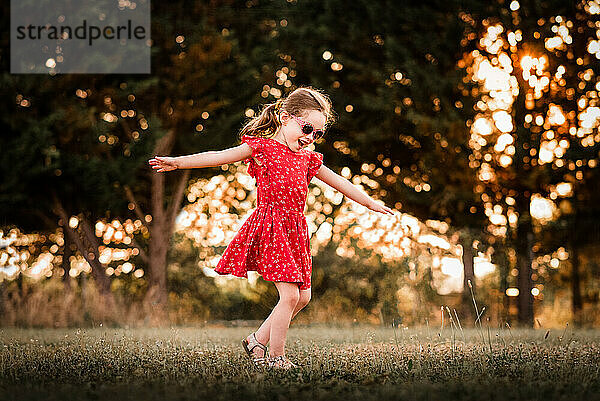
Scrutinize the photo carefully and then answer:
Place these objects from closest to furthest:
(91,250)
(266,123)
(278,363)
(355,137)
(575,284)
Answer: (278,363) < (266,123) < (355,137) < (575,284) < (91,250)

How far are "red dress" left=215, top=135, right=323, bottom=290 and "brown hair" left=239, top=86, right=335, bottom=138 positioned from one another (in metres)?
0.24

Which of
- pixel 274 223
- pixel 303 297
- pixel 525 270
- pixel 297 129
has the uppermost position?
pixel 297 129

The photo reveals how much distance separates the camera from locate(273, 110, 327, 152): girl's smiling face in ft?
15.6

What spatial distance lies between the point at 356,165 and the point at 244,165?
274cm

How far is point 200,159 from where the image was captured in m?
4.55

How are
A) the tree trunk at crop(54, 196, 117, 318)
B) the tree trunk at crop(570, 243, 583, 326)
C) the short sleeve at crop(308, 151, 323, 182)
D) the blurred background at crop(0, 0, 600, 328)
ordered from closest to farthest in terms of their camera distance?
the short sleeve at crop(308, 151, 323, 182) → the blurred background at crop(0, 0, 600, 328) → the tree trunk at crop(570, 243, 583, 326) → the tree trunk at crop(54, 196, 117, 318)

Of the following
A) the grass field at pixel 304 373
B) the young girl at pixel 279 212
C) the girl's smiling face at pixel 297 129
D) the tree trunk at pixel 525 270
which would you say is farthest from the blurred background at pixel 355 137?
the girl's smiling face at pixel 297 129

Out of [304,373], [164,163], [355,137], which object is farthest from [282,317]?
[355,137]

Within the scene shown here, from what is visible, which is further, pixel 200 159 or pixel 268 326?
pixel 268 326

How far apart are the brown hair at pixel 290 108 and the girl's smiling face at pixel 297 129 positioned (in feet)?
0.11

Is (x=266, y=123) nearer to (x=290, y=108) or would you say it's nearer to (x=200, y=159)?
(x=290, y=108)

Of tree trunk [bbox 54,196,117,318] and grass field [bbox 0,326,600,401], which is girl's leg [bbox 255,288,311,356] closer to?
grass field [bbox 0,326,600,401]

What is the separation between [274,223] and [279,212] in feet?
0.30

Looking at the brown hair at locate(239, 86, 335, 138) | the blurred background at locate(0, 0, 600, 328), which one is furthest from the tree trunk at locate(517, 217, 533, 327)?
the brown hair at locate(239, 86, 335, 138)
